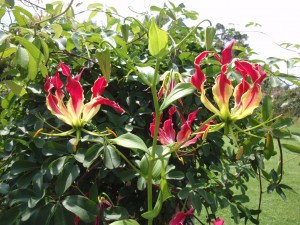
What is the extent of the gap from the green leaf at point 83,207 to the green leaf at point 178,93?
26 centimetres

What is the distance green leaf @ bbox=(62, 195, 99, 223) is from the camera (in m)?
0.68

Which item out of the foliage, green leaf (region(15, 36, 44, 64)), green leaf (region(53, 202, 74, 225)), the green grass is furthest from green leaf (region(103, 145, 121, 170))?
the green grass

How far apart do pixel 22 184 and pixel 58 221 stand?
151 mm

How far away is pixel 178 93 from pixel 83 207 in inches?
11.9

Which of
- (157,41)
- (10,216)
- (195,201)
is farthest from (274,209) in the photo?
(157,41)

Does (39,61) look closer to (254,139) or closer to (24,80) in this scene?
(24,80)

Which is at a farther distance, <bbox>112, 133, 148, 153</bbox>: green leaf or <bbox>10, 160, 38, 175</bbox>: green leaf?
<bbox>10, 160, 38, 175</bbox>: green leaf

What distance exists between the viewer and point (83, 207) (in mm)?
690

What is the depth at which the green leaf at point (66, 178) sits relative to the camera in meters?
0.71

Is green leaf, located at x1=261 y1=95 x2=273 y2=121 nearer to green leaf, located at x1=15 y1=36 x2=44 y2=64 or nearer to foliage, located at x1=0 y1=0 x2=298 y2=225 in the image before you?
foliage, located at x1=0 y1=0 x2=298 y2=225

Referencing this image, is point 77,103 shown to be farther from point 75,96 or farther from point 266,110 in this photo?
point 266,110

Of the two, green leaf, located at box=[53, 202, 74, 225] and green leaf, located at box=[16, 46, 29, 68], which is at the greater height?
green leaf, located at box=[16, 46, 29, 68]

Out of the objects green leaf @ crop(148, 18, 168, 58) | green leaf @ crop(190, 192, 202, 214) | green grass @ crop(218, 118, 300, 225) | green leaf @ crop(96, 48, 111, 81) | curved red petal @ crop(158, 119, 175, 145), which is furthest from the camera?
green grass @ crop(218, 118, 300, 225)

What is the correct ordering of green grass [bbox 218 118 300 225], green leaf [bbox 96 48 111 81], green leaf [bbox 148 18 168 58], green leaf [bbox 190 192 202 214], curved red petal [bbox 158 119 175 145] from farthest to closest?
1. green grass [bbox 218 118 300 225]
2. green leaf [bbox 190 192 202 214]
3. curved red petal [bbox 158 119 175 145]
4. green leaf [bbox 96 48 111 81]
5. green leaf [bbox 148 18 168 58]
